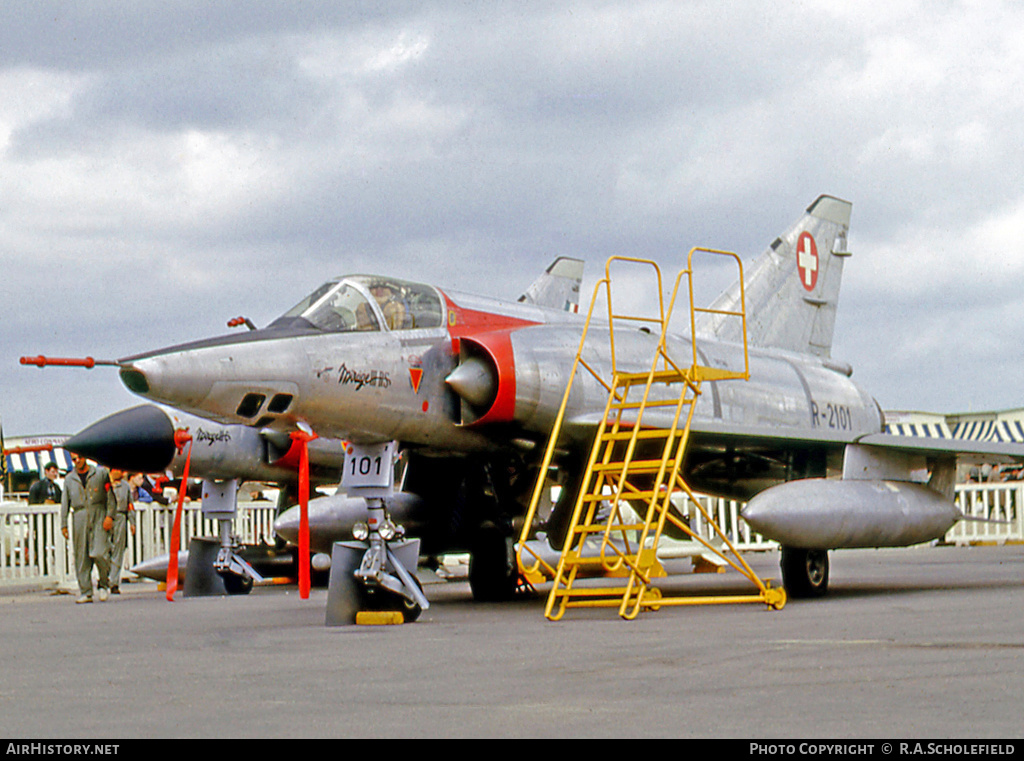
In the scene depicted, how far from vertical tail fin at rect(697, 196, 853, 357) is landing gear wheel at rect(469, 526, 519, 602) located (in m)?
3.71

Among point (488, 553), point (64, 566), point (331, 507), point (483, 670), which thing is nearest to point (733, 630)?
point (483, 670)

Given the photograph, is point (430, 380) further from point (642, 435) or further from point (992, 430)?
point (992, 430)

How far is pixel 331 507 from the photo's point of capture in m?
12.6

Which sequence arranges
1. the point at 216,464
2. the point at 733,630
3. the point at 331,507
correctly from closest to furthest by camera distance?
the point at 733,630 < the point at 331,507 < the point at 216,464

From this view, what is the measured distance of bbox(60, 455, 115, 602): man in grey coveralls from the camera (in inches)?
522

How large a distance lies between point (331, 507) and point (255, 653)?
5869 millimetres

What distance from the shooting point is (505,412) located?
9656 millimetres

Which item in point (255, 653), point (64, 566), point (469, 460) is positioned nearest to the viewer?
point (255, 653)

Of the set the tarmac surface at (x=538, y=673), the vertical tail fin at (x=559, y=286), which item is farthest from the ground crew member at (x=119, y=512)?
the vertical tail fin at (x=559, y=286)

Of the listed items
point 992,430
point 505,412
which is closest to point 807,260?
point 505,412

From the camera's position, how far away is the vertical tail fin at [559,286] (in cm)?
2059

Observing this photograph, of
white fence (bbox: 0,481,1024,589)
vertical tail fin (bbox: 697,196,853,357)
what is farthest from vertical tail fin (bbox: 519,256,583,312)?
vertical tail fin (bbox: 697,196,853,357)

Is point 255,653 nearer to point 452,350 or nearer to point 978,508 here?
point 452,350

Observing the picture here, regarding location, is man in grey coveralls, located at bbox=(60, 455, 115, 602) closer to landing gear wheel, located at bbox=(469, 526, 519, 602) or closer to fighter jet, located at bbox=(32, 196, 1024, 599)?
fighter jet, located at bbox=(32, 196, 1024, 599)
